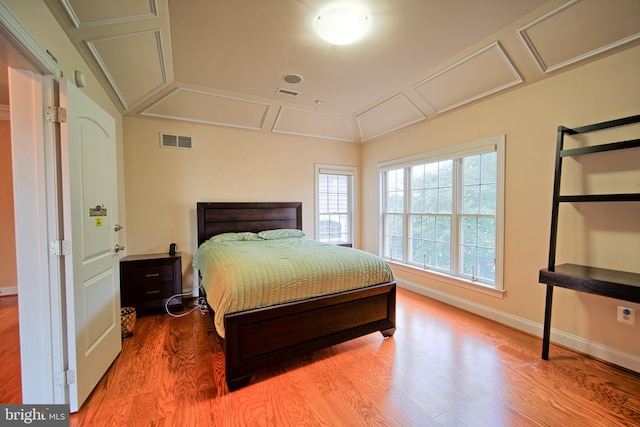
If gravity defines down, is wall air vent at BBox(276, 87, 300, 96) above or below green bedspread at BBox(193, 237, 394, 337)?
above

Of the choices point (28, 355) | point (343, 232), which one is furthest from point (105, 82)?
point (343, 232)

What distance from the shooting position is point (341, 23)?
6.75ft

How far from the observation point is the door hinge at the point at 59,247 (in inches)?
62.8

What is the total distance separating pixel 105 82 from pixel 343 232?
396 cm

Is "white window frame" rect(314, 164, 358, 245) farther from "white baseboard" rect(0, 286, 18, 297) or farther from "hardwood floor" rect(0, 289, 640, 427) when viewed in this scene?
"white baseboard" rect(0, 286, 18, 297)

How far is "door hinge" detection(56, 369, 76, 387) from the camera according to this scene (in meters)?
1.63

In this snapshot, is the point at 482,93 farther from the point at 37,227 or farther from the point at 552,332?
the point at 37,227

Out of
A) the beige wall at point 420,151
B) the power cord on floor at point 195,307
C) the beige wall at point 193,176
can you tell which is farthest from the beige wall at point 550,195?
the power cord on floor at point 195,307

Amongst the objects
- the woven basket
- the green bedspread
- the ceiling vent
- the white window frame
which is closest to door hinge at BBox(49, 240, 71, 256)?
the green bedspread

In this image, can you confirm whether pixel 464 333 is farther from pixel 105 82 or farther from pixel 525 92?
pixel 105 82

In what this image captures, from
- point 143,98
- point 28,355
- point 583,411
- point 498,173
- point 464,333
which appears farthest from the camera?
point 143,98

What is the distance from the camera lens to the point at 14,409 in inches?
63.3

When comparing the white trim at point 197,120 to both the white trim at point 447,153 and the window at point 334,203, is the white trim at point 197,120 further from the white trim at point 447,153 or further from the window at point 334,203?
the white trim at point 447,153

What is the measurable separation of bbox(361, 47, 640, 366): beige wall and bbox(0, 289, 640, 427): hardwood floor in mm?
350
